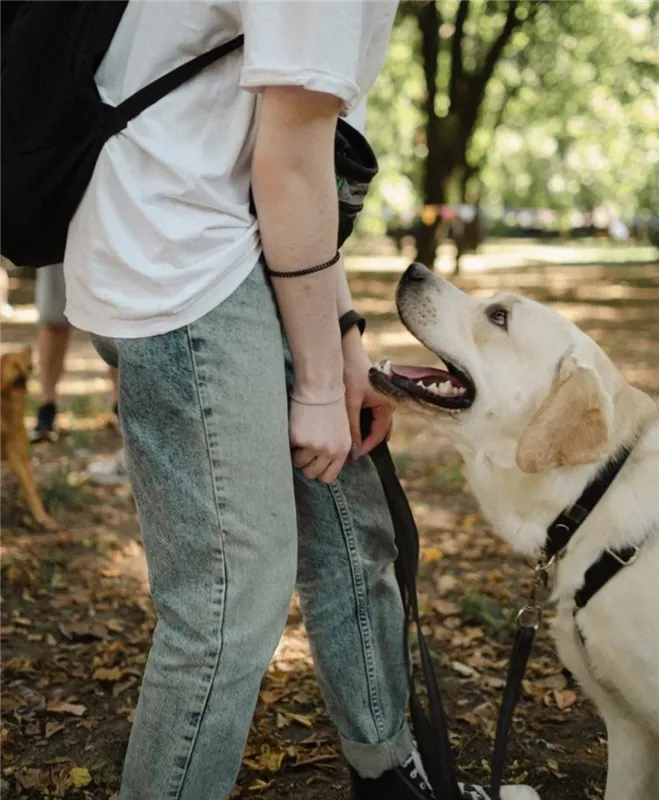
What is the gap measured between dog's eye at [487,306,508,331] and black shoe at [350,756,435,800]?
1.14 m

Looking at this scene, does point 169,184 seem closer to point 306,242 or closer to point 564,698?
point 306,242

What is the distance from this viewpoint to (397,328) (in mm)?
12859

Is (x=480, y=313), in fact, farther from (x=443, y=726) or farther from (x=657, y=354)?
(x=657, y=354)

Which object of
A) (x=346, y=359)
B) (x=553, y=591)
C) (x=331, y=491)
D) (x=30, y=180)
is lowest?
(x=553, y=591)

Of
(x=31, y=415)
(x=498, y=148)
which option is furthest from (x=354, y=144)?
(x=498, y=148)

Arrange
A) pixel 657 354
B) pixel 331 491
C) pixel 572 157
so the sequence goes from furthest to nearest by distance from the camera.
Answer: pixel 572 157, pixel 657 354, pixel 331 491

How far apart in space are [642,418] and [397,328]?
10.5 m

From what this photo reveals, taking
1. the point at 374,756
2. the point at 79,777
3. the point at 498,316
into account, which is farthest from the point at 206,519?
the point at 79,777

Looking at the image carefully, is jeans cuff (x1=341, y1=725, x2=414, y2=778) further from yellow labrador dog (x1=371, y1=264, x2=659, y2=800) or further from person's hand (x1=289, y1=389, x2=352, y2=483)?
person's hand (x1=289, y1=389, x2=352, y2=483)

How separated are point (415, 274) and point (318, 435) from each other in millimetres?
988

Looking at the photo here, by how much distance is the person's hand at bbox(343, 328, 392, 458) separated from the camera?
2.20 m

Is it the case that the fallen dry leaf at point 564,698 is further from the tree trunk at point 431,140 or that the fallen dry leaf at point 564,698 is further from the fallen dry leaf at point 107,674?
the tree trunk at point 431,140

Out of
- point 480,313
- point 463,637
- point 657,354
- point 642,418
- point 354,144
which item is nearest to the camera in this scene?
point 354,144

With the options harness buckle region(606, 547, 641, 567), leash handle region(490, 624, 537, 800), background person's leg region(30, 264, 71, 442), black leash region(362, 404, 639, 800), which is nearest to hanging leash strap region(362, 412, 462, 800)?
black leash region(362, 404, 639, 800)
